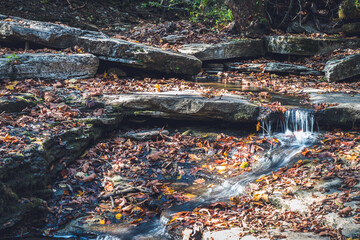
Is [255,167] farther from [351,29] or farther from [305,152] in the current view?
[351,29]

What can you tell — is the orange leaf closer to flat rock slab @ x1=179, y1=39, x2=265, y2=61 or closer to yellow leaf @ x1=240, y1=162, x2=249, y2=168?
yellow leaf @ x1=240, y1=162, x2=249, y2=168

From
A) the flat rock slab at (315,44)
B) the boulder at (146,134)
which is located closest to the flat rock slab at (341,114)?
the boulder at (146,134)

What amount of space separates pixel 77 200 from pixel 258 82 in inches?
268

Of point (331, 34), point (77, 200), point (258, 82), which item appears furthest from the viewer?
point (331, 34)

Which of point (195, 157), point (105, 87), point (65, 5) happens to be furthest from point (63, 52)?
point (65, 5)

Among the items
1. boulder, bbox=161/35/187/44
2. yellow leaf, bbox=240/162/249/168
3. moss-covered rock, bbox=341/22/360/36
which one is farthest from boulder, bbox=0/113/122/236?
moss-covered rock, bbox=341/22/360/36

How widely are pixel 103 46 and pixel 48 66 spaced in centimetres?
173

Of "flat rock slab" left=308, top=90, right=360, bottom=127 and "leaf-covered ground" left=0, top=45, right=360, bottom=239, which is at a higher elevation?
"flat rock slab" left=308, top=90, right=360, bottom=127

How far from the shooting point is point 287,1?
41.4ft

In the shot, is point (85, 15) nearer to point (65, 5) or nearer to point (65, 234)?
point (65, 5)

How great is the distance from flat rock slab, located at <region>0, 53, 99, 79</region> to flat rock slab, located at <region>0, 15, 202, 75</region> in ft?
1.90

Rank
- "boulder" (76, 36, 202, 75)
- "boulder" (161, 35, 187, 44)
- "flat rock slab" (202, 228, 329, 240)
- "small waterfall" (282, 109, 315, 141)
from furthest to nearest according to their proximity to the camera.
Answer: "boulder" (161, 35, 187, 44)
"boulder" (76, 36, 202, 75)
"small waterfall" (282, 109, 315, 141)
"flat rock slab" (202, 228, 329, 240)

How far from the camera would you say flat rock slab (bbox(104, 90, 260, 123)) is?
5816 mm

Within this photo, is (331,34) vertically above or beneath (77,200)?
above
